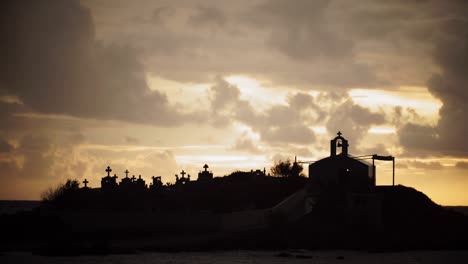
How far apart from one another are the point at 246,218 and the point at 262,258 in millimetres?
8936

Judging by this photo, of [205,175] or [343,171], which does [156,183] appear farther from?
[343,171]

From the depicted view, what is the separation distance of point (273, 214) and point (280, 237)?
2.34m

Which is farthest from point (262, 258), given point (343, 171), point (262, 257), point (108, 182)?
point (108, 182)

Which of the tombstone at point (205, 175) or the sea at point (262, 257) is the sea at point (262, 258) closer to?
the sea at point (262, 257)

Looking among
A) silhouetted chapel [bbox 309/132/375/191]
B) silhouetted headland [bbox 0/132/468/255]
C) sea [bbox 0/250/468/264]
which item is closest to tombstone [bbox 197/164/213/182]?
silhouetted headland [bbox 0/132/468/255]

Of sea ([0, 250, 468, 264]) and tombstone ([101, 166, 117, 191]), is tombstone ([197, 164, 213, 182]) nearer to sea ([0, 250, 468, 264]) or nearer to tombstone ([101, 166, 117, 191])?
tombstone ([101, 166, 117, 191])

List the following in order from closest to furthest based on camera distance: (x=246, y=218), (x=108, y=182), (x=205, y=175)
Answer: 1. (x=246, y=218)
2. (x=108, y=182)
3. (x=205, y=175)

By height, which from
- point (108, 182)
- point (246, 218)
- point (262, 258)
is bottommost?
point (262, 258)

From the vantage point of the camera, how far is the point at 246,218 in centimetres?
6362

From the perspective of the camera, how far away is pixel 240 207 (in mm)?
68938

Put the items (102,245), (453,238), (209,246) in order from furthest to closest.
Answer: (453,238) < (209,246) < (102,245)

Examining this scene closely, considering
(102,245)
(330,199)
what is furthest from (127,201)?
(330,199)

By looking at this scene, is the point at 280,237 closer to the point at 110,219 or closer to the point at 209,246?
the point at 209,246

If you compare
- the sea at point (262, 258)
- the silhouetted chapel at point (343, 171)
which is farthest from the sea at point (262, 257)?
the silhouetted chapel at point (343, 171)
